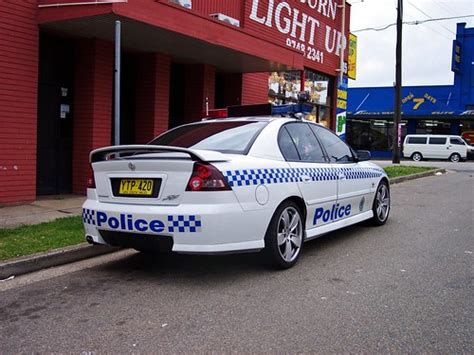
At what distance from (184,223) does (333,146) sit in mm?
2917

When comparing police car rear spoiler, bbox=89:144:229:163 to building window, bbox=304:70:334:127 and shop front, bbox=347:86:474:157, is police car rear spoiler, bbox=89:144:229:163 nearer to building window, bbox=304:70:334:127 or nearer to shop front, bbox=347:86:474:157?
building window, bbox=304:70:334:127

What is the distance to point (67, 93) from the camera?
399 inches

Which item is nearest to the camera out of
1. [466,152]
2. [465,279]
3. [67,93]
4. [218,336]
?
[218,336]

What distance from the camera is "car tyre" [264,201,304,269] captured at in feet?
17.0

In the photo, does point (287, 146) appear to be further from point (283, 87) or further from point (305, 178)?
point (283, 87)

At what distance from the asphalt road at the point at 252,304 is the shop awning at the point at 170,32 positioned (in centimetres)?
397

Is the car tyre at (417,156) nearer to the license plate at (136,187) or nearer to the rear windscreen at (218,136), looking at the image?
the rear windscreen at (218,136)

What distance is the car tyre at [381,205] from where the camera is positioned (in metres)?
7.88

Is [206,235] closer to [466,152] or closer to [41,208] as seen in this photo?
[41,208]

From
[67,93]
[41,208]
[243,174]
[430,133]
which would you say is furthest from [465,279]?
[430,133]

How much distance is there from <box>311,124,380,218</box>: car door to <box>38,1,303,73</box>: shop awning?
11.3 feet

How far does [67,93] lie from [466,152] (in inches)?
1129

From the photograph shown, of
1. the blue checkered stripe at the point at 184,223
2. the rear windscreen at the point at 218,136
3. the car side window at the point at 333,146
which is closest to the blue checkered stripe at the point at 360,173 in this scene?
the car side window at the point at 333,146

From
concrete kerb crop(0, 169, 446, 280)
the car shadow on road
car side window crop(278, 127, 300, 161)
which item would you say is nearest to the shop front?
car side window crop(278, 127, 300, 161)
